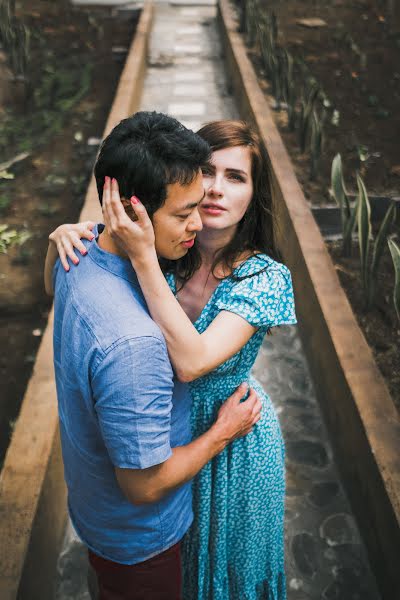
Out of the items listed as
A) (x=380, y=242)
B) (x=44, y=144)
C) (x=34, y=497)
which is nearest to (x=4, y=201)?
(x=44, y=144)

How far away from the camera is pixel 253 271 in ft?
5.48

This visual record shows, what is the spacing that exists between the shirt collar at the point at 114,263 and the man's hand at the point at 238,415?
0.48m

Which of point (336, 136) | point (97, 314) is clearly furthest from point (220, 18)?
point (97, 314)

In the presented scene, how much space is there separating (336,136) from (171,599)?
4734 millimetres

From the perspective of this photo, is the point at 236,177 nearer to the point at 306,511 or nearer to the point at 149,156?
the point at 149,156

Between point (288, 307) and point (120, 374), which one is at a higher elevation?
point (120, 374)

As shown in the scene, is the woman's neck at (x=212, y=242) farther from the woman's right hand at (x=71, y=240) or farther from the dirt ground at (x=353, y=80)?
the dirt ground at (x=353, y=80)

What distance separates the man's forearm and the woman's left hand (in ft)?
1.42

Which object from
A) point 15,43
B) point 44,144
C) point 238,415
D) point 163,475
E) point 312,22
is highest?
point 163,475

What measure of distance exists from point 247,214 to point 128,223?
0.61m

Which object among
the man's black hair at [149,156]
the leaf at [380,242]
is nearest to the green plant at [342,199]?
the leaf at [380,242]

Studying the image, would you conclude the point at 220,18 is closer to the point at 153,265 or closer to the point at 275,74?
the point at 275,74

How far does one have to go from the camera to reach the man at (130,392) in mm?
1229

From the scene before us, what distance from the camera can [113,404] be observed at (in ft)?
4.01
